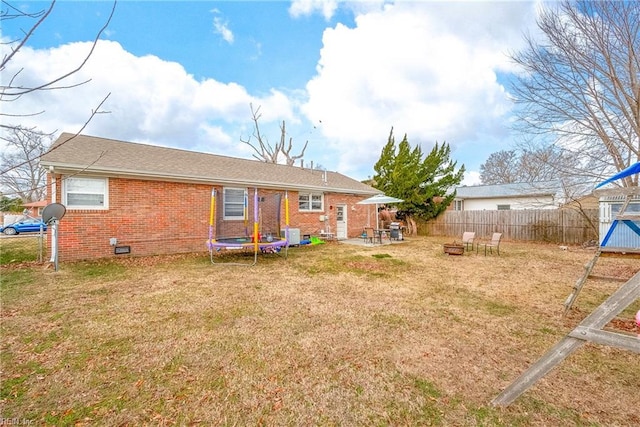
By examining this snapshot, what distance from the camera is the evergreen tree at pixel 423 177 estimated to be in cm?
1767

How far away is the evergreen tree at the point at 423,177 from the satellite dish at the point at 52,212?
16.6 meters

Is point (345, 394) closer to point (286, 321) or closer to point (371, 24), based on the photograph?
point (286, 321)

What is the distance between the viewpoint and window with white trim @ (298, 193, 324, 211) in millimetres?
13820

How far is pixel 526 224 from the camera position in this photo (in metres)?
15.3

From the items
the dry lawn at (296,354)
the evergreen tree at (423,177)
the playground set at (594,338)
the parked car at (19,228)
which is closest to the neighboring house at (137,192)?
the dry lawn at (296,354)

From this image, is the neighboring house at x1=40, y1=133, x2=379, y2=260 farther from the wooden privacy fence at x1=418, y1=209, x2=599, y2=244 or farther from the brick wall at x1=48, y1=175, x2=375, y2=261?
the wooden privacy fence at x1=418, y1=209, x2=599, y2=244

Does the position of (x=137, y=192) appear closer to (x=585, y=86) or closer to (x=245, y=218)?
(x=245, y=218)

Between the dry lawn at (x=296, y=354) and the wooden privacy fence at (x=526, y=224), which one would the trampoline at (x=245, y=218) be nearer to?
the dry lawn at (x=296, y=354)

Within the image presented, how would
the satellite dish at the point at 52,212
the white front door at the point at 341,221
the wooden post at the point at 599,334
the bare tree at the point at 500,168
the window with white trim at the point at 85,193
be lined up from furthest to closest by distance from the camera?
the bare tree at the point at 500,168
the white front door at the point at 341,221
the window with white trim at the point at 85,193
the satellite dish at the point at 52,212
the wooden post at the point at 599,334

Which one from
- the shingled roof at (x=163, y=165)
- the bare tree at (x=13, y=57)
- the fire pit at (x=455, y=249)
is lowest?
the fire pit at (x=455, y=249)

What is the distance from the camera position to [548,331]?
13.0 feet

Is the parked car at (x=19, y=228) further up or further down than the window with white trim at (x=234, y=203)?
further down

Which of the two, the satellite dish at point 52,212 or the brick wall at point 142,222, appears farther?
the brick wall at point 142,222

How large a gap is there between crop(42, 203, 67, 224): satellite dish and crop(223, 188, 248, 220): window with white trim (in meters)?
5.00
